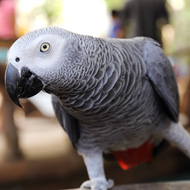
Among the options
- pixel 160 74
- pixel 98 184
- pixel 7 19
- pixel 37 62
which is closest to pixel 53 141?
pixel 7 19

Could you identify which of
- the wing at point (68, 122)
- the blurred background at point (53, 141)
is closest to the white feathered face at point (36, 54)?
the wing at point (68, 122)

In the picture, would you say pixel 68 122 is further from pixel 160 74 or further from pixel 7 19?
pixel 7 19

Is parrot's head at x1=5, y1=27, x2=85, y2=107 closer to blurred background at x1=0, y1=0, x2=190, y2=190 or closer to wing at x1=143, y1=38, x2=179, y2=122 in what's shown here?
wing at x1=143, y1=38, x2=179, y2=122

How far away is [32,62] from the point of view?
0.61 m

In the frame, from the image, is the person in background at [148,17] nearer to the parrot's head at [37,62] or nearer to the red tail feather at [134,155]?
the red tail feather at [134,155]

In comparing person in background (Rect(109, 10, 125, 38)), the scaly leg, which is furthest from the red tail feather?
person in background (Rect(109, 10, 125, 38))

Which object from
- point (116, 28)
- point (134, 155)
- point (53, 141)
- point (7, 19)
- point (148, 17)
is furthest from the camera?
point (116, 28)

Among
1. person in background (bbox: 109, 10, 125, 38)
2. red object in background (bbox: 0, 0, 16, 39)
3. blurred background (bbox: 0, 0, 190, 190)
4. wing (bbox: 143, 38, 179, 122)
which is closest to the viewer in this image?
wing (bbox: 143, 38, 179, 122)

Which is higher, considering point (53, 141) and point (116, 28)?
point (116, 28)

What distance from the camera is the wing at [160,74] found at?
810 mm

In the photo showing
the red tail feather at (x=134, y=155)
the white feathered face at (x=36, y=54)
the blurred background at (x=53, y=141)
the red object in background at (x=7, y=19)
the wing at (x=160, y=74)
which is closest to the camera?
the white feathered face at (x=36, y=54)

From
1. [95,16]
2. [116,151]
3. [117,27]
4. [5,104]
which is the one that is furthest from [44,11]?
[116,151]

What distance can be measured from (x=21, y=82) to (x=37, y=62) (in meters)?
0.06

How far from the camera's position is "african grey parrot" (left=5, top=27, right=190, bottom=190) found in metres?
0.62
